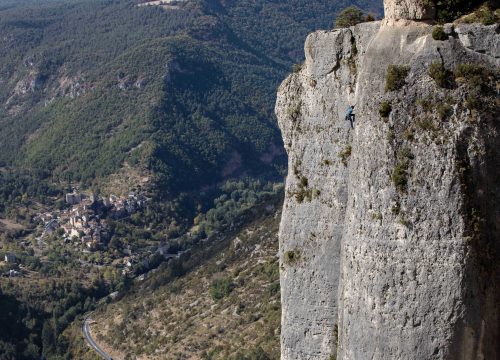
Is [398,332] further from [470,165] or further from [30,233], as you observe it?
[30,233]

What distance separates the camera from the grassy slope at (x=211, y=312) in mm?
48878

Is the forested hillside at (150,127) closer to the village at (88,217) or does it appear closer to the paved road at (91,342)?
the village at (88,217)

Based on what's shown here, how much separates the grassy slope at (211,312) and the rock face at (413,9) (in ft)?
96.8

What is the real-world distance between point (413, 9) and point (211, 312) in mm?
48228

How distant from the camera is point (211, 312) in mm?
58812

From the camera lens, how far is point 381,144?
12461 mm

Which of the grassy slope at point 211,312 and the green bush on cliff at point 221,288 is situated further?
the green bush on cliff at point 221,288

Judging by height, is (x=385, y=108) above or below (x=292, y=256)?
above

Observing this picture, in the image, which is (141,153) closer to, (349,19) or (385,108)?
(349,19)

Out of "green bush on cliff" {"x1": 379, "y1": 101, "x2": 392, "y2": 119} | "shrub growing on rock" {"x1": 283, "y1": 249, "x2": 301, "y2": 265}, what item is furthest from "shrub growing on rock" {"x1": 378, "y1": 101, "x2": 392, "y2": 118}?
"shrub growing on rock" {"x1": 283, "y1": 249, "x2": 301, "y2": 265}

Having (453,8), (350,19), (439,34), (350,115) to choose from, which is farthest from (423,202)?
(350,19)

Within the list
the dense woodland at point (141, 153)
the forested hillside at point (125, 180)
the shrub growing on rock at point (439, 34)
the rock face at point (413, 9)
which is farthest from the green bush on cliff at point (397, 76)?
the dense woodland at point (141, 153)

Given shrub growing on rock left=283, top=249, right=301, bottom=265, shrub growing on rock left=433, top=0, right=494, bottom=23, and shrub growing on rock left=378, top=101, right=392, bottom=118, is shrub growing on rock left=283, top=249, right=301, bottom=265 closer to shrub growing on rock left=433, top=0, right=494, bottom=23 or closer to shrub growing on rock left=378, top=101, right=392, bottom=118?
shrub growing on rock left=378, top=101, right=392, bottom=118

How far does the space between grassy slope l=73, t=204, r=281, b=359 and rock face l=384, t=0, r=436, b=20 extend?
2950cm
